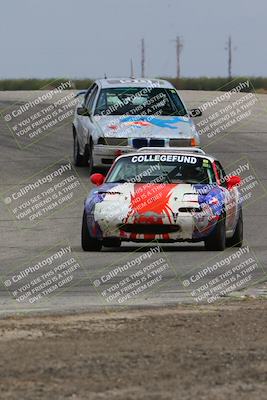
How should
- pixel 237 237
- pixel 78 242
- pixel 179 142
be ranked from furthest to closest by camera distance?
pixel 179 142
pixel 78 242
pixel 237 237

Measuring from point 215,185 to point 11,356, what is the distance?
354 inches

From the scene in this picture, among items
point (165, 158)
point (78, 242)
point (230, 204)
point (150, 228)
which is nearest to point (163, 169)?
point (165, 158)

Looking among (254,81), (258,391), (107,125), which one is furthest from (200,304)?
(254,81)

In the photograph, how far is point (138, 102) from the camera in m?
25.7

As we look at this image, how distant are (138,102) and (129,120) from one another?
2.79 feet

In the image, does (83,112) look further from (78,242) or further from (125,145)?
(78,242)

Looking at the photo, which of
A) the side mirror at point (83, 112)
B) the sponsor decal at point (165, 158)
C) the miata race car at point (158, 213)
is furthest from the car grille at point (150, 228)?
the side mirror at point (83, 112)

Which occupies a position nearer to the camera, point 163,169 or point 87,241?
point 87,241

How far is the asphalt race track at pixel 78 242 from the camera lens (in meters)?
12.3

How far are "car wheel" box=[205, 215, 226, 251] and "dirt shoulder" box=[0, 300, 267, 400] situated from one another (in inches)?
218

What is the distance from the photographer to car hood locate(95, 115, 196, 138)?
24.7m

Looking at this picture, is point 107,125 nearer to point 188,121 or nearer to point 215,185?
point 188,121

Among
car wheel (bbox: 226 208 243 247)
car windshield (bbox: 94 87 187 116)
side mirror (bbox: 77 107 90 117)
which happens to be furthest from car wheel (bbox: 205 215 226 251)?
side mirror (bbox: 77 107 90 117)

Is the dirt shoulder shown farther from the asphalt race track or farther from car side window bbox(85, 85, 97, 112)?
car side window bbox(85, 85, 97, 112)
